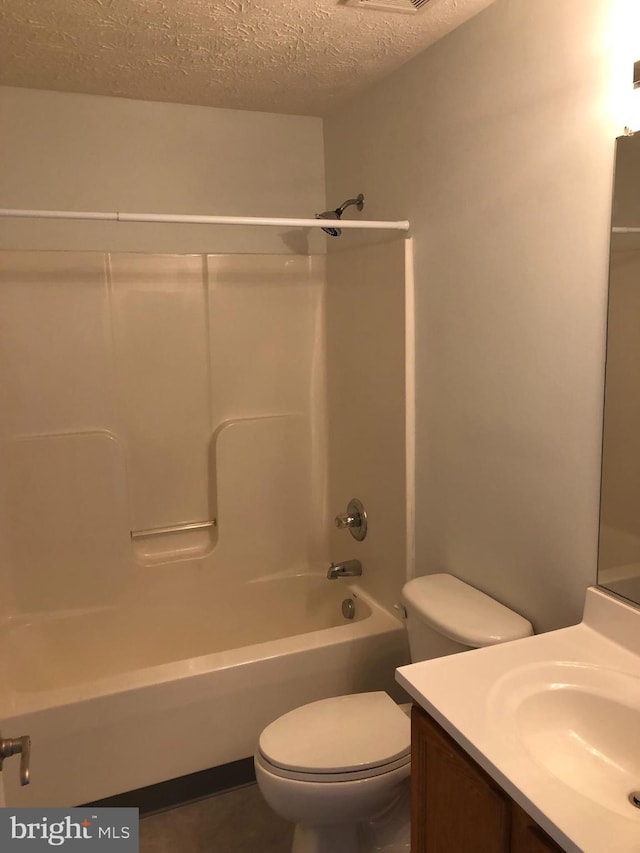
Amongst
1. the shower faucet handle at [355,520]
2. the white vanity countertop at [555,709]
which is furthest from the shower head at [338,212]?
the white vanity countertop at [555,709]

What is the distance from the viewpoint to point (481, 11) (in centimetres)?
Result: 174

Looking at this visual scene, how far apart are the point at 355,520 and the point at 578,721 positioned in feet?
4.55

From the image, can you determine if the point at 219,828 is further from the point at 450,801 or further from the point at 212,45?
the point at 212,45

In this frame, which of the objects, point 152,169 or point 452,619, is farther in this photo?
point 152,169

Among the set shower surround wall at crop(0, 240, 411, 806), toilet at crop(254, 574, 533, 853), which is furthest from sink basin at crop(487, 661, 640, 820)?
shower surround wall at crop(0, 240, 411, 806)

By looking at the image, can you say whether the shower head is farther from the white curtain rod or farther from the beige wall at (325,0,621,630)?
the white curtain rod

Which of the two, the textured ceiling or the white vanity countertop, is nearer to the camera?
the white vanity countertop

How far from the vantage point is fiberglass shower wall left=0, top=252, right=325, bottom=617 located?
2463mm

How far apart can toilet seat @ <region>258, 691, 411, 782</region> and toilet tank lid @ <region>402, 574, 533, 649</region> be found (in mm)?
291

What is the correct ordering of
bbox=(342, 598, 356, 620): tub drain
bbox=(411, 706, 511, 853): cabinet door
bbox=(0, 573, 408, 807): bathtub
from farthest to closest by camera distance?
bbox=(342, 598, 356, 620): tub drain
bbox=(0, 573, 408, 807): bathtub
bbox=(411, 706, 511, 853): cabinet door

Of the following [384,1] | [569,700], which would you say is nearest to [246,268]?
[384,1]

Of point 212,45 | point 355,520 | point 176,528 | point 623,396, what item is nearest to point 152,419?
point 176,528

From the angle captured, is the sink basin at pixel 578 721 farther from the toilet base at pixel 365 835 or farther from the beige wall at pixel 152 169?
the beige wall at pixel 152 169

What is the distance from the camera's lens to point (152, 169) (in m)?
2.52
